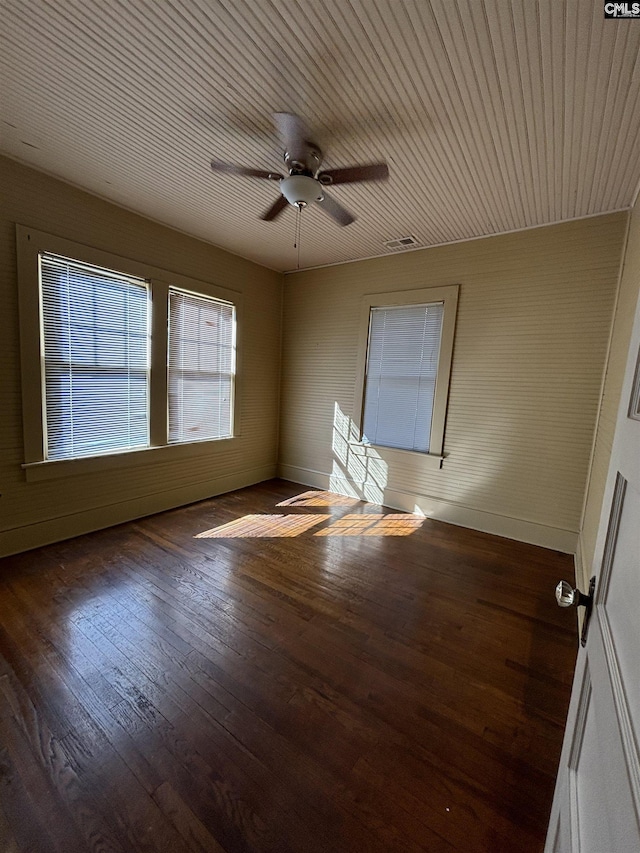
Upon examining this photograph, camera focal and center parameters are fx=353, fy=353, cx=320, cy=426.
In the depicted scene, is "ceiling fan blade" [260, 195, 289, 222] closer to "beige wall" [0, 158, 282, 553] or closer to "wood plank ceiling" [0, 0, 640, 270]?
"wood plank ceiling" [0, 0, 640, 270]

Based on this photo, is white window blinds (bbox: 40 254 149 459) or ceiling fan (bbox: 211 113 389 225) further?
white window blinds (bbox: 40 254 149 459)

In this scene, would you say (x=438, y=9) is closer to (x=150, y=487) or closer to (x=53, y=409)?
(x=53, y=409)

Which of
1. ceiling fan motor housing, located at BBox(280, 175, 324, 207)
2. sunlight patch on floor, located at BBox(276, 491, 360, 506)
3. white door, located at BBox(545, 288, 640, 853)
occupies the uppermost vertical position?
ceiling fan motor housing, located at BBox(280, 175, 324, 207)

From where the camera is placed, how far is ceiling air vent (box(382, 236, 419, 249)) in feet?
12.4

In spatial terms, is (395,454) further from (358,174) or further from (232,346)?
(358,174)

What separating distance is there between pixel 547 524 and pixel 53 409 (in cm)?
468

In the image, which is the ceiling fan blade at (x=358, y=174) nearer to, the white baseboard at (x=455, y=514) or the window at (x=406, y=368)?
the window at (x=406, y=368)

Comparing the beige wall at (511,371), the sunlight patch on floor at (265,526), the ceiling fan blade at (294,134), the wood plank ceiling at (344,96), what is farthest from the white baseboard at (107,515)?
the ceiling fan blade at (294,134)

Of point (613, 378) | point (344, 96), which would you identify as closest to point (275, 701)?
point (613, 378)

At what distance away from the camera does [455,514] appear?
13.1 feet

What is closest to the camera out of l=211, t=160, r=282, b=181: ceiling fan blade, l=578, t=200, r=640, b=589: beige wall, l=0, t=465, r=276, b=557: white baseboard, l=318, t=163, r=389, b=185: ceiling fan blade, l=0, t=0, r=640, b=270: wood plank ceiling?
l=0, t=0, r=640, b=270: wood plank ceiling

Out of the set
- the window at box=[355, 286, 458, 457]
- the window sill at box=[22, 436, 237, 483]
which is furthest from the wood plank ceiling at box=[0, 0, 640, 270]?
the window sill at box=[22, 436, 237, 483]

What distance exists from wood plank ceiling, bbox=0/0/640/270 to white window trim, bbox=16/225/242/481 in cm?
57

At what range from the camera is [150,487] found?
151 inches
